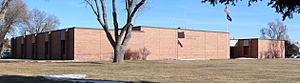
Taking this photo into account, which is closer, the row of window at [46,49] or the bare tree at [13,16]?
the row of window at [46,49]

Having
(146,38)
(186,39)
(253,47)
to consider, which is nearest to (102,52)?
(146,38)

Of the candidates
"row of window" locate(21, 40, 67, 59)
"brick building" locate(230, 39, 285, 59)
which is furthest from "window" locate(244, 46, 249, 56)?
"row of window" locate(21, 40, 67, 59)

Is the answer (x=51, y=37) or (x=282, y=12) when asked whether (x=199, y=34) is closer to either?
(x=51, y=37)

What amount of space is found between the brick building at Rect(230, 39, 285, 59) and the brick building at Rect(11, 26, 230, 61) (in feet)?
30.0

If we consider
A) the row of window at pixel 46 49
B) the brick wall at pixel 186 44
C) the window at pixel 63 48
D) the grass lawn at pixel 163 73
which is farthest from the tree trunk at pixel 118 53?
the brick wall at pixel 186 44

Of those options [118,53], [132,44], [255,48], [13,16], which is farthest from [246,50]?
[118,53]

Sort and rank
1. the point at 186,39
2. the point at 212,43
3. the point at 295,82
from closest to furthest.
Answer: the point at 295,82
the point at 186,39
the point at 212,43

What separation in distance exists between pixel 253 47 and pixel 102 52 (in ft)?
118

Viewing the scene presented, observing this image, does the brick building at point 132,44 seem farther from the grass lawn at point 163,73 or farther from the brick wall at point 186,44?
the grass lawn at point 163,73

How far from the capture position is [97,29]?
59.0 m

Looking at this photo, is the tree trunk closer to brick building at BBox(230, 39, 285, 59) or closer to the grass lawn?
the grass lawn

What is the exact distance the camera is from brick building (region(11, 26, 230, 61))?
58.2 m

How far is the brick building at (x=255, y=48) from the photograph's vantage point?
281ft

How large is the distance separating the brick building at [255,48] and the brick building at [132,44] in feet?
30.0
